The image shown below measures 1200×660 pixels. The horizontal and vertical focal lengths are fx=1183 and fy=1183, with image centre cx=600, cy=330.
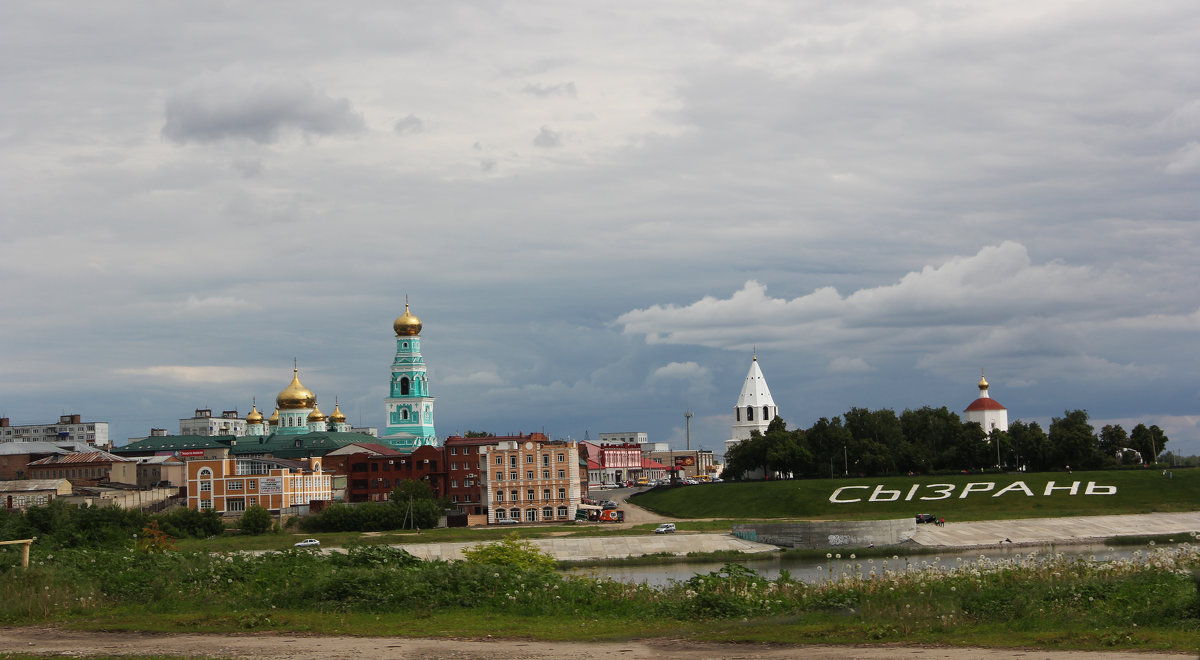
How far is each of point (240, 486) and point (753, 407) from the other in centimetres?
9838

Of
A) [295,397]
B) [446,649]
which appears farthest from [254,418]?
[446,649]

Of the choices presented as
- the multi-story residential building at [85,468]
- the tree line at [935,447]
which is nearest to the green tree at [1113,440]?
the tree line at [935,447]

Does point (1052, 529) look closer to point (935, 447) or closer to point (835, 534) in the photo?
point (835, 534)

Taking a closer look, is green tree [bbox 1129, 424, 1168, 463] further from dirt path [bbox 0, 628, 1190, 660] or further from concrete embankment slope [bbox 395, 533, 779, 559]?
dirt path [bbox 0, 628, 1190, 660]

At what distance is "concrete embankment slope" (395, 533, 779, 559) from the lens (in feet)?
227

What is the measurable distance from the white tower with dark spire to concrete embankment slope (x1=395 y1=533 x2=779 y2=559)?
345 feet

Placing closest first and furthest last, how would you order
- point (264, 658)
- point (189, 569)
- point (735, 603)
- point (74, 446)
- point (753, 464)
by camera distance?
point (264, 658), point (735, 603), point (189, 569), point (753, 464), point (74, 446)

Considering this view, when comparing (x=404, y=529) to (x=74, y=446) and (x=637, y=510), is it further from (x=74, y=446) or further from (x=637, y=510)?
(x=74, y=446)

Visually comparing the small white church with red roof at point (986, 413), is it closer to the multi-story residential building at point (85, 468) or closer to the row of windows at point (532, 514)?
the row of windows at point (532, 514)

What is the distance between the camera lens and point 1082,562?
29.1 metres

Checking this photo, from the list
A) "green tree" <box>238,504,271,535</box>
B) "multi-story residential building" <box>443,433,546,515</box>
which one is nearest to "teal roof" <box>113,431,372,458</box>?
"multi-story residential building" <box>443,433,546,515</box>

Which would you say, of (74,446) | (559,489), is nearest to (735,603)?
(559,489)

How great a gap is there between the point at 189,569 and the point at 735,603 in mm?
13124

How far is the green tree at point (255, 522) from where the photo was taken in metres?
86.9
